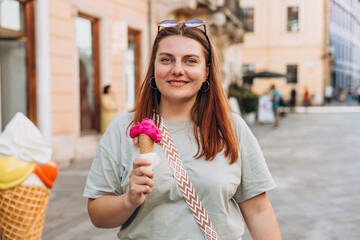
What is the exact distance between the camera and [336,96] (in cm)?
5259

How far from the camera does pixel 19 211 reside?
11.0 ft

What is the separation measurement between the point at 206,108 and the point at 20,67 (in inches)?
332

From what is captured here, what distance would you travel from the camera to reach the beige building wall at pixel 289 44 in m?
38.5

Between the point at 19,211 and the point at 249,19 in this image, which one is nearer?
the point at 19,211

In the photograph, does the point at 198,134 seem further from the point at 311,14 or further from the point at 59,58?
the point at 311,14

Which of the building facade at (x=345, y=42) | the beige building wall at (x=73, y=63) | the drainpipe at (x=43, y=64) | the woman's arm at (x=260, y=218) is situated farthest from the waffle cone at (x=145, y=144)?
the building facade at (x=345, y=42)

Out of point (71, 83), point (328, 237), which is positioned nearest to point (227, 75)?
point (71, 83)

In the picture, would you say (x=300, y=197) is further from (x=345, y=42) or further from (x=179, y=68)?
(x=345, y=42)

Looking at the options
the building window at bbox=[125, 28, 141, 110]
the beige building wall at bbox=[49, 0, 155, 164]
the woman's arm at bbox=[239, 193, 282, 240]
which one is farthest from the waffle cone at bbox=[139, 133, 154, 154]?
the building window at bbox=[125, 28, 141, 110]

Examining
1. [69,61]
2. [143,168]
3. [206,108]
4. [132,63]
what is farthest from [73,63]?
[143,168]

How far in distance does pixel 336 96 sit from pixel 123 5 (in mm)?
42998

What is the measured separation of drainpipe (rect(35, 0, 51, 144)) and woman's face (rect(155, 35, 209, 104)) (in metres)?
8.15

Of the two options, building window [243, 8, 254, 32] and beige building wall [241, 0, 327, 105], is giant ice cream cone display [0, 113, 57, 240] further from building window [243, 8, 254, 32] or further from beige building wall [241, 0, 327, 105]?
building window [243, 8, 254, 32]

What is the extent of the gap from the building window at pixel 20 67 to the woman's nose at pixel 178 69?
8.17 metres
